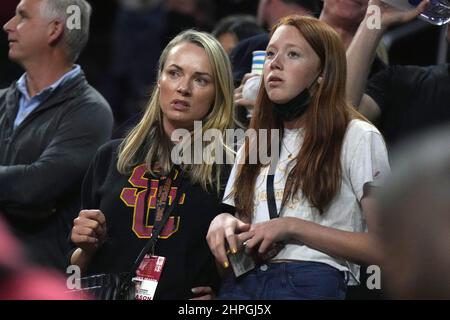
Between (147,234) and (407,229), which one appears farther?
(147,234)

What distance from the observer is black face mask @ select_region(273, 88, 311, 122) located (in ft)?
11.3

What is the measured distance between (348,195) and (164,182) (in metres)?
0.83

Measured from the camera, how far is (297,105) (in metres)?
3.44

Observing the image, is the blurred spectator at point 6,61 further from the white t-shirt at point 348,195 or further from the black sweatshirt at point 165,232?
the white t-shirt at point 348,195

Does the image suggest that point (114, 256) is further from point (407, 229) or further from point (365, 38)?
point (407, 229)

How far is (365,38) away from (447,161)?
8.12 feet

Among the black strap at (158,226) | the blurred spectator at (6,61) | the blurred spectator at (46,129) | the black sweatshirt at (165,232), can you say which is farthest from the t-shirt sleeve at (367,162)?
the blurred spectator at (6,61)

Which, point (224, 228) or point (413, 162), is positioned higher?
point (413, 162)

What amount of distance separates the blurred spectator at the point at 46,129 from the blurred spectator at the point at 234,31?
48.5 inches

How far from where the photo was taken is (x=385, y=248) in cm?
154

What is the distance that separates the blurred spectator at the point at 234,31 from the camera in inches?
225

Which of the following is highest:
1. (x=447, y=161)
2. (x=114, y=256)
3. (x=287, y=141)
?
(x=447, y=161)
